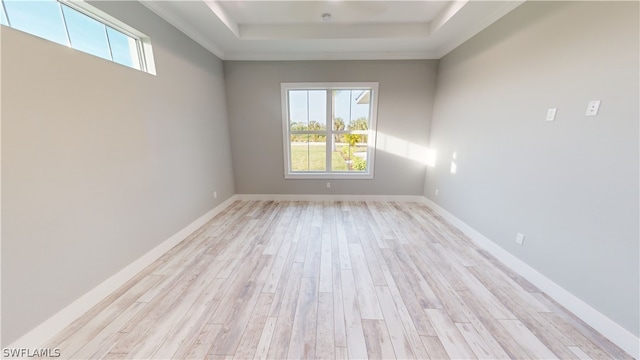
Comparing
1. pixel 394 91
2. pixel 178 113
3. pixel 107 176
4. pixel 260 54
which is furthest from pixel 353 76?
pixel 107 176

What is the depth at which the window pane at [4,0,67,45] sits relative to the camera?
128 cm

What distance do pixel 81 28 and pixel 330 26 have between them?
2.59 meters

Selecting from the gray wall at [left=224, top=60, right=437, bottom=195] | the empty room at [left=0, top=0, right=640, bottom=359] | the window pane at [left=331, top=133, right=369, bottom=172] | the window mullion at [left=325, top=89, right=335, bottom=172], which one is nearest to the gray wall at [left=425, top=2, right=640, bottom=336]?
the empty room at [left=0, top=0, right=640, bottom=359]

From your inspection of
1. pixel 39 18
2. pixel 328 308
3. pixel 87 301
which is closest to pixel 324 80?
pixel 39 18

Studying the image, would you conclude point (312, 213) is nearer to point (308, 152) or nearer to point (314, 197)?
point (314, 197)

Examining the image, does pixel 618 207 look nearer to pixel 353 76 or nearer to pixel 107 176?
pixel 353 76

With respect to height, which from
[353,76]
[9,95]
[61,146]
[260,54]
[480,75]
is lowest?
[61,146]

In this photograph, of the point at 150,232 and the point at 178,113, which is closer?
the point at 150,232

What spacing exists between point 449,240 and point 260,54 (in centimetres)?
403

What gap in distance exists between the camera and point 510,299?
5.67 ft

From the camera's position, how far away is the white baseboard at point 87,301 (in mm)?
1305

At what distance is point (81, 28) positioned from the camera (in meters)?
1.65

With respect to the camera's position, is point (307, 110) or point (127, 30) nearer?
point (127, 30)

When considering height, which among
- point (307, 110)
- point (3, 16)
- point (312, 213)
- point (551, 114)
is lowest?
point (312, 213)
